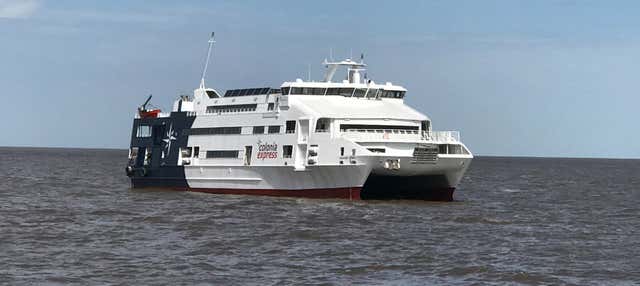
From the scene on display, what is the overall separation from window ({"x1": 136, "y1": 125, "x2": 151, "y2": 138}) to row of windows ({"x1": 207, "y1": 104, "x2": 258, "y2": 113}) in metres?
6.46

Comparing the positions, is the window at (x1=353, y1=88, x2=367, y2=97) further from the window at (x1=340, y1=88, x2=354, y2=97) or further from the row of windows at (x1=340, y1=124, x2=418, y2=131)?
the row of windows at (x1=340, y1=124, x2=418, y2=131)

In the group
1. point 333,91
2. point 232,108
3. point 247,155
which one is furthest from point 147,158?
point 333,91

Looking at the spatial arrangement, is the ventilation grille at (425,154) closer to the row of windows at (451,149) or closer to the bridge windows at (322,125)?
the row of windows at (451,149)

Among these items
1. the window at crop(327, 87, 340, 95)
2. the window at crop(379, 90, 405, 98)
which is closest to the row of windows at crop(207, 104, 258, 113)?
the window at crop(327, 87, 340, 95)

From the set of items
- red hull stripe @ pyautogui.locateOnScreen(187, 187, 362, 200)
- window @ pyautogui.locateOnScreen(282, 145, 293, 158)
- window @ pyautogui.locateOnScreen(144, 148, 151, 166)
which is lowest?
red hull stripe @ pyautogui.locateOnScreen(187, 187, 362, 200)

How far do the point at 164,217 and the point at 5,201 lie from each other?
13325 millimetres

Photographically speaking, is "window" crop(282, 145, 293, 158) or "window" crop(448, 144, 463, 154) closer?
"window" crop(448, 144, 463, 154)

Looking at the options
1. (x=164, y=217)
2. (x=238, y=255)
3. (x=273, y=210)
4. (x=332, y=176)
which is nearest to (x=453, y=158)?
(x=332, y=176)

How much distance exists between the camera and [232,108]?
2058 inches

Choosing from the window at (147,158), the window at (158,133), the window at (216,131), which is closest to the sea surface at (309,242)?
the window at (216,131)

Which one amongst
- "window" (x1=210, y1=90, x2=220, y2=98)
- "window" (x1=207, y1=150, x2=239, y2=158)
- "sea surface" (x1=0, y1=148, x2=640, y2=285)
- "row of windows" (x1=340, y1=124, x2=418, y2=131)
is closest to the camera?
"sea surface" (x1=0, y1=148, x2=640, y2=285)

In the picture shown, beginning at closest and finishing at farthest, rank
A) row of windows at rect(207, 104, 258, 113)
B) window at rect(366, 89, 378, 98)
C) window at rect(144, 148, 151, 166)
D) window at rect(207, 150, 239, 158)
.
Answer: window at rect(366, 89, 378, 98) < row of windows at rect(207, 104, 258, 113) < window at rect(207, 150, 239, 158) < window at rect(144, 148, 151, 166)

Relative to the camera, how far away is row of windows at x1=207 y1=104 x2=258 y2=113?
167ft

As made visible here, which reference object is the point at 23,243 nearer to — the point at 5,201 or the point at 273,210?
the point at 273,210
